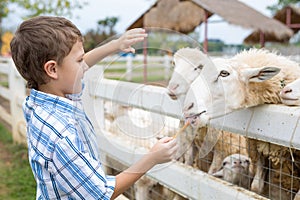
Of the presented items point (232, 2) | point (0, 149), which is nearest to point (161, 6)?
point (232, 2)

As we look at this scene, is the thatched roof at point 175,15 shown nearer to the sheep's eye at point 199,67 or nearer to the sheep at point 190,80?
the sheep at point 190,80

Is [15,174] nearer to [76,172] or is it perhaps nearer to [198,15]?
[76,172]

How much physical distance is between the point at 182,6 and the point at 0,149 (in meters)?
8.73

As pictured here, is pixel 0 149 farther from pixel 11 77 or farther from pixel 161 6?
pixel 161 6

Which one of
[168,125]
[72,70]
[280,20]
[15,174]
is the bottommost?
[15,174]

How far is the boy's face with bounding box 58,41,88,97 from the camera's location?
5.09ft

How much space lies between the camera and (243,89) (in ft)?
7.56

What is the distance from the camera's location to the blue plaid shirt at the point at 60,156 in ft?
4.76

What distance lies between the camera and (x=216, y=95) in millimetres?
2115

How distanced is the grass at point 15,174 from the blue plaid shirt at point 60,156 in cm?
262

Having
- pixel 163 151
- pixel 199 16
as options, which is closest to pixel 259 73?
pixel 163 151

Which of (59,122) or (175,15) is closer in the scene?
(59,122)

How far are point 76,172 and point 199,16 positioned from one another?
474 inches

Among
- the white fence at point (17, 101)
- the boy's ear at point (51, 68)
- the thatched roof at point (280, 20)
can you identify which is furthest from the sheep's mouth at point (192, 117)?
the thatched roof at point (280, 20)
